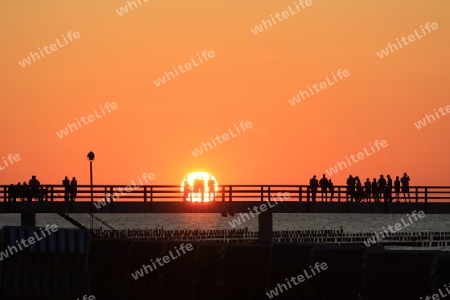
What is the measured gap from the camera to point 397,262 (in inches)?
1313

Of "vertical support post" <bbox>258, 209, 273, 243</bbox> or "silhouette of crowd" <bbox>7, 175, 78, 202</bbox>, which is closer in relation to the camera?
"silhouette of crowd" <bbox>7, 175, 78, 202</bbox>

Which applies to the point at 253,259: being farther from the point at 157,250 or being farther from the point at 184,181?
the point at 184,181

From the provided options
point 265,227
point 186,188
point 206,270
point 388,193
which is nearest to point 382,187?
point 388,193

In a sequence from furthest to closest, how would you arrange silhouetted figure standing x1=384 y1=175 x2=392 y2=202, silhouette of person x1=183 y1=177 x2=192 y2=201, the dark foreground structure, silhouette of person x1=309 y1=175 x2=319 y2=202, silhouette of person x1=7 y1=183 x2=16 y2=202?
1. silhouetted figure standing x1=384 y1=175 x2=392 y2=202
2. silhouette of person x1=309 y1=175 x2=319 y2=202
3. silhouette of person x1=183 y1=177 x2=192 y2=201
4. silhouette of person x1=7 y1=183 x2=16 y2=202
5. the dark foreground structure

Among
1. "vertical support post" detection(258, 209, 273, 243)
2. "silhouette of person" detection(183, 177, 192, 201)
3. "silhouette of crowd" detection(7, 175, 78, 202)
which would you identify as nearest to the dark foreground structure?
"silhouette of crowd" detection(7, 175, 78, 202)

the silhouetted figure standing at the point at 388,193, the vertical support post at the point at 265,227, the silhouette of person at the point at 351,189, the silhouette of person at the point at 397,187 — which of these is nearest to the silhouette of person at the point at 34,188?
the vertical support post at the point at 265,227

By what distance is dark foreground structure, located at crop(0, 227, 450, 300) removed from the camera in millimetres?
33375

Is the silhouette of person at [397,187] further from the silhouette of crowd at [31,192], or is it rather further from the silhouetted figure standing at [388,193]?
the silhouette of crowd at [31,192]

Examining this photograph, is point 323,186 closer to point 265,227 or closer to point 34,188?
point 265,227

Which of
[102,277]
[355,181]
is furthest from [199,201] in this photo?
[102,277]

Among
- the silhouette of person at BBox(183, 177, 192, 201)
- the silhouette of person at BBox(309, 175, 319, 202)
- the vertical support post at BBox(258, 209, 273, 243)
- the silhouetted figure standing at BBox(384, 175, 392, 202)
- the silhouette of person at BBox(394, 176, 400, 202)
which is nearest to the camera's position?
the silhouette of person at BBox(183, 177, 192, 201)

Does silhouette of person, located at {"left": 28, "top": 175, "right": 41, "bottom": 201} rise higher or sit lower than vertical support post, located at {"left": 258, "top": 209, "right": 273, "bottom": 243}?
higher

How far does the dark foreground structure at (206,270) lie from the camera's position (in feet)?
109

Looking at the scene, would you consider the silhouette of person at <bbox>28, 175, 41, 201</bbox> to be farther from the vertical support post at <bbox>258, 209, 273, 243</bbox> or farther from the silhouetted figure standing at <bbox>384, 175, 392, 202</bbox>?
the silhouetted figure standing at <bbox>384, 175, 392, 202</bbox>
